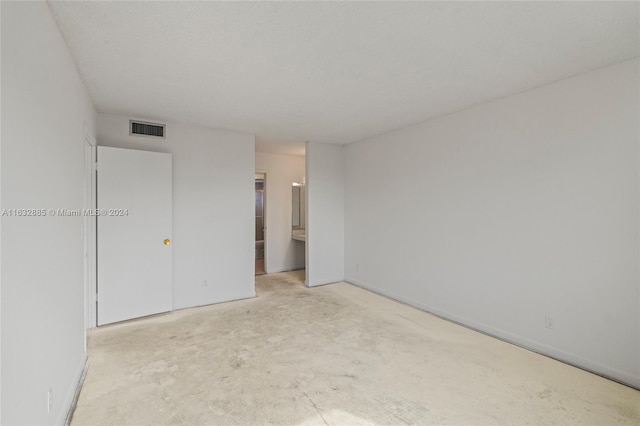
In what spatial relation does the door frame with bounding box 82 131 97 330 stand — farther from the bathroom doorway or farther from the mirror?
the mirror

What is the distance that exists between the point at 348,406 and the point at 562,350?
2.12 m

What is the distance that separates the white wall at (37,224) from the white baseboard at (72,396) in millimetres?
11

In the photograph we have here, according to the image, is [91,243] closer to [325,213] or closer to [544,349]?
[325,213]

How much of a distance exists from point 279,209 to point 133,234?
3.05 meters

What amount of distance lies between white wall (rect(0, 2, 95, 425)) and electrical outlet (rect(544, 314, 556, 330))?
12.4 feet

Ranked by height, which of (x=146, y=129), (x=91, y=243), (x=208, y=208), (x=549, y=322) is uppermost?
(x=146, y=129)

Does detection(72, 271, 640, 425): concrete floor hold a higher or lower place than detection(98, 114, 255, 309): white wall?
lower

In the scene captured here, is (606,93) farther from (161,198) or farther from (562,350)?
(161,198)

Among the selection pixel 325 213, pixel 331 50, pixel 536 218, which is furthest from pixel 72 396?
pixel 536 218

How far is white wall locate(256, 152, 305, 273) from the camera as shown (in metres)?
6.18

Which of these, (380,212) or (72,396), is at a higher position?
(380,212)

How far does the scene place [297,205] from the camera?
22.4ft

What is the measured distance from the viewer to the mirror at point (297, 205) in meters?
6.64

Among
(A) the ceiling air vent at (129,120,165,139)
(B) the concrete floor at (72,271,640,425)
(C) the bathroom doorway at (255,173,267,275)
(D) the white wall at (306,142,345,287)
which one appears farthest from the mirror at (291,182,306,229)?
(B) the concrete floor at (72,271,640,425)
